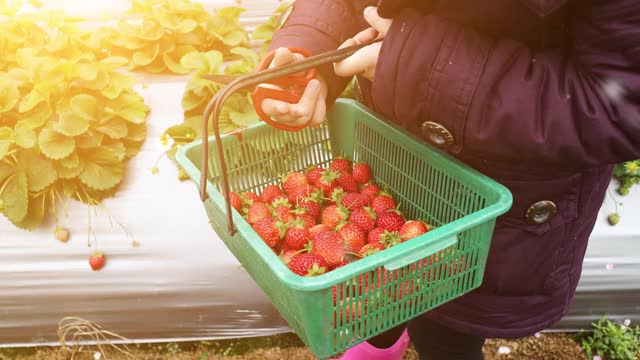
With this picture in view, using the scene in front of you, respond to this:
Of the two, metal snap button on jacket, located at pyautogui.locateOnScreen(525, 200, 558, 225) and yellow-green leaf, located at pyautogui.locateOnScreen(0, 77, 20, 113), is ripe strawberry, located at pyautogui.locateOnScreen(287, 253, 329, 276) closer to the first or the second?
metal snap button on jacket, located at pyautogui.locateOnScreen(525, 200, 558, 225)

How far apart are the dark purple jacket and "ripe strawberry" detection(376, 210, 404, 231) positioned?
0.62 feet

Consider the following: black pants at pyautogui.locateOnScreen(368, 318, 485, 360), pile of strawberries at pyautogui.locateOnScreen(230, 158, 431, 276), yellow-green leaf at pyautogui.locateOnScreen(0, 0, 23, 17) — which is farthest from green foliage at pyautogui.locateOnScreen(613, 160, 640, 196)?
yellow-green leaf at pyautogui.locateOnScreen(0, 0, 23, 17)

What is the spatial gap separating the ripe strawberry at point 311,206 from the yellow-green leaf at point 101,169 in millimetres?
860

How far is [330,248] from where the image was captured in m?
1.04

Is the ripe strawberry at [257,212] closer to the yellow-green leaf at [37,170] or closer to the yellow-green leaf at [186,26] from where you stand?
the yellow-green leaf at [37,170]

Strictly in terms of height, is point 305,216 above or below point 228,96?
below

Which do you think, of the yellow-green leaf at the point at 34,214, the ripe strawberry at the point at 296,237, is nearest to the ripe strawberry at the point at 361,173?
the ripe strawberry at the point at 296,237

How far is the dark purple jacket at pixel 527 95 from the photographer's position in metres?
0.82

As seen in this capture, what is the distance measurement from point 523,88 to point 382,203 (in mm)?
424

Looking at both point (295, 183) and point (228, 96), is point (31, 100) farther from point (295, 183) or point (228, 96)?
point (228, 96)

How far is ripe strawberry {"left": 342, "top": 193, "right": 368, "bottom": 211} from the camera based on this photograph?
3.98 feet

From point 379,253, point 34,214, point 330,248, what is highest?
point 379,253

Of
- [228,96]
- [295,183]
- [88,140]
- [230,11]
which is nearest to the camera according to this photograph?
[228,96]

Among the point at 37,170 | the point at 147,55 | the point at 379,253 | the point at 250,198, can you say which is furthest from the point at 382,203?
the point at 147,55
